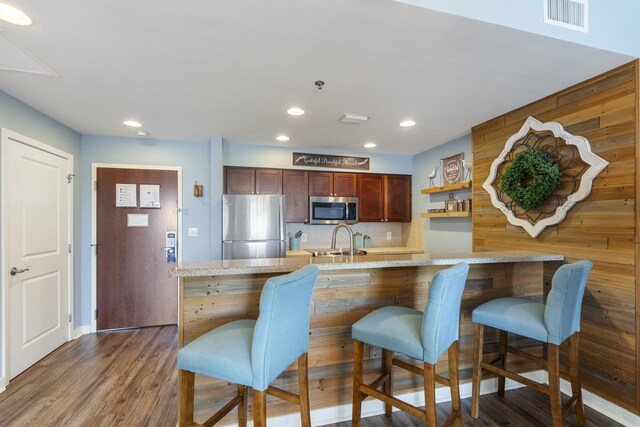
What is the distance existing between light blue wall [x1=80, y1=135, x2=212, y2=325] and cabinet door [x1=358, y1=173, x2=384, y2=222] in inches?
85.2

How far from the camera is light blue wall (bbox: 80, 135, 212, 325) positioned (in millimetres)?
3689

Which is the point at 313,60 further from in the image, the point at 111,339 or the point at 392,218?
the point at 111,339

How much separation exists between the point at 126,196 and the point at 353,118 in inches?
119

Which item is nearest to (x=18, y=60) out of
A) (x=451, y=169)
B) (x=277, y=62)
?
(x=277, y=62)

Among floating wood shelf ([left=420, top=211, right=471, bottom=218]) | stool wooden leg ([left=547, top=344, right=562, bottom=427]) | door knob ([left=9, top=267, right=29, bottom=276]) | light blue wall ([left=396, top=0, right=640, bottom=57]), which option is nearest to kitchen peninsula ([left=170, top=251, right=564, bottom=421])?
stool wooden leg ([left=547, top=344, right=562, bottom=427])

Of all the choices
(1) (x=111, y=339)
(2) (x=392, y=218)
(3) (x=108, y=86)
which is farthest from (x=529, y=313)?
(1) (x=111, y=339)

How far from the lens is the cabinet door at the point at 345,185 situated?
4.59 metres

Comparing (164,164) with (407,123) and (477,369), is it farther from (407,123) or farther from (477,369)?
(477,369)

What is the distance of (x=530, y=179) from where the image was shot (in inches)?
103

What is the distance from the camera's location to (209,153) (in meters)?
4.09

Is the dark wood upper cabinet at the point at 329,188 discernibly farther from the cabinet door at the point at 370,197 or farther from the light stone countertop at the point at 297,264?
the light stone countertop at the point at 297,264

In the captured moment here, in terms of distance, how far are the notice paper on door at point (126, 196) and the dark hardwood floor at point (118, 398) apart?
170 cm

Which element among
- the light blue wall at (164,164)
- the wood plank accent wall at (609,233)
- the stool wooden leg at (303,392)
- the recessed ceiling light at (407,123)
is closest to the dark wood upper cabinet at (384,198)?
the recessed ceiling light at (407,123)

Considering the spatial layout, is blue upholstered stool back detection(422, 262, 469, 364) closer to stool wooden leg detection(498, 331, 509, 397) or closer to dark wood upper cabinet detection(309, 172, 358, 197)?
stool wooden leg detection(498, 331, 509, 397)
